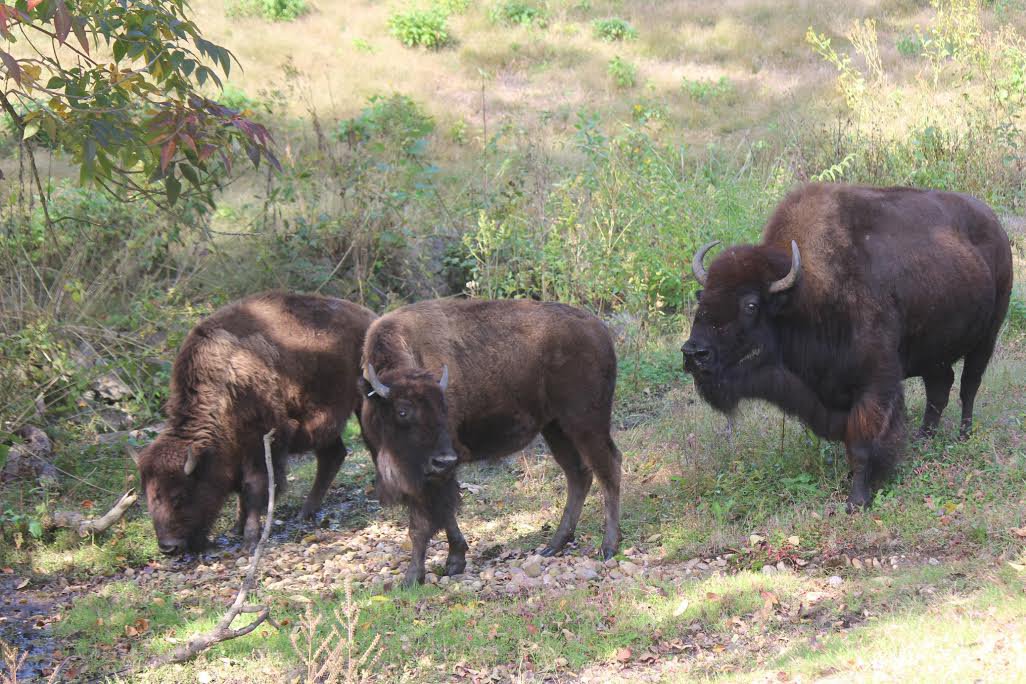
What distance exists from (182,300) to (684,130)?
1178cm

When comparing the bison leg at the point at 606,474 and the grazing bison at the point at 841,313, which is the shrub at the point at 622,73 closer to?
the grazing bison at the point at 841,313

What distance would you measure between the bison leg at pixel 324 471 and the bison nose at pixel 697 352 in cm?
340

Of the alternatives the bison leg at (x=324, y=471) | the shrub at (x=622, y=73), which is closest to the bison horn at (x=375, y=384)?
the bison leg at (x=324, y=471)

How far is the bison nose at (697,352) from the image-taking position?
24.4 ft

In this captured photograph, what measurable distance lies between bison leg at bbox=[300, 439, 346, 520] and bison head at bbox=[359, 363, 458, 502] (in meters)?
2.33

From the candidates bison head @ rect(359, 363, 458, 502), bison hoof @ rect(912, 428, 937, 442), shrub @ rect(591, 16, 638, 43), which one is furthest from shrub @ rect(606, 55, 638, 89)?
bison head @ rect(359, 363, 458, 502)

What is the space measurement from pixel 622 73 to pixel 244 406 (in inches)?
658

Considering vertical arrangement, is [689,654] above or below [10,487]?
above

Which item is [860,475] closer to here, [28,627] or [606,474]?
[606,474]

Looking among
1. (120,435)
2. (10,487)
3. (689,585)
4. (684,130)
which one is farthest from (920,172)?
(10,487)

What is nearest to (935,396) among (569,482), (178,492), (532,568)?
(569,482)

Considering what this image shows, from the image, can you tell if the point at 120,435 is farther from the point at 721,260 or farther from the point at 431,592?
the point at 721,260

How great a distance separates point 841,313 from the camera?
757 centimetres

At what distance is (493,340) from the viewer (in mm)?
7898
